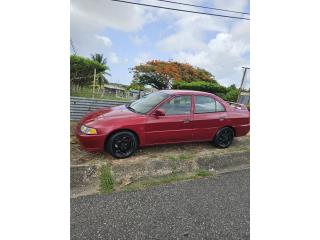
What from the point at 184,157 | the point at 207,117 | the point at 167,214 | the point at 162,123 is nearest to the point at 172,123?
the point at 162,123

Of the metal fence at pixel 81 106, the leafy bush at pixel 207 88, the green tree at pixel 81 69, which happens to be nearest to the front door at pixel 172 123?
the metal fence at pixel 81 106

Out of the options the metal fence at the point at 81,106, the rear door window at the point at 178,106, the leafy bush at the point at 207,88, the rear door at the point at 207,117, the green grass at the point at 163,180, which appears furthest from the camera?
the leafy bush at the point at 207,88

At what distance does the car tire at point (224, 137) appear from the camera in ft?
15.4

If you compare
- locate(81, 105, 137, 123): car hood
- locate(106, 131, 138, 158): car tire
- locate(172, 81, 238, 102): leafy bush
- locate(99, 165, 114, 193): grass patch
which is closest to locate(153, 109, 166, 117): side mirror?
locate(81, 105, 137, 123): car hood

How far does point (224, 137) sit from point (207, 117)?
2.19ft

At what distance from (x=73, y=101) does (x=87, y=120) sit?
217 cm

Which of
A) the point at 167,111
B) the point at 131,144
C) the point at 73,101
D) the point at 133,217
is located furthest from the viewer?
the point at 73,101

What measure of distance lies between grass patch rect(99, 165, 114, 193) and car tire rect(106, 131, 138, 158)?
1.18ft

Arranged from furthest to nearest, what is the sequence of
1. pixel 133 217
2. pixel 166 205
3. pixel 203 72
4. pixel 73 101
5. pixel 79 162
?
pixel 203 72 → pixel 73 101 → pixel 79 162 → pixel 166 205 → pixel 133 217

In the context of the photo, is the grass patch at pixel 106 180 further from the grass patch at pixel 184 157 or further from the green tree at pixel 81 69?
the green tree at pixel 81 69

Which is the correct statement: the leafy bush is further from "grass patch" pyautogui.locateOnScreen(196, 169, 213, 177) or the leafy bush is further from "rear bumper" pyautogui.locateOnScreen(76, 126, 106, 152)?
"rear bumper" pyautogui.locateOnScreen(76, 126, 106, 152)
